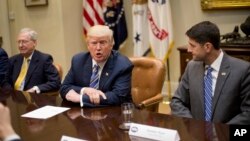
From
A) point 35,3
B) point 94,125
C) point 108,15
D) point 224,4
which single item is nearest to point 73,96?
point 94,125

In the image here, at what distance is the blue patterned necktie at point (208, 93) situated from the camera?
7.56 ft

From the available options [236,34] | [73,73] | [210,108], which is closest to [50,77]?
[73,73]

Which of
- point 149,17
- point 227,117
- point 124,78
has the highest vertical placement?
point 149,17

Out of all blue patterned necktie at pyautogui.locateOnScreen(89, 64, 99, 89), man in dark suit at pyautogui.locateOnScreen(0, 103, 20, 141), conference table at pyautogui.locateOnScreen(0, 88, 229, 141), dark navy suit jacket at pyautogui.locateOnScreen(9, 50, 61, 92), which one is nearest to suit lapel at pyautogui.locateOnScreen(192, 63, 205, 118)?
conference table at pyautogui.locateOnScreen(0, 88, 229, 141)

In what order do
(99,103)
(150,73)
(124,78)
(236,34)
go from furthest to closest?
(236,34) → (150,73) → (124,78) → (99,103)

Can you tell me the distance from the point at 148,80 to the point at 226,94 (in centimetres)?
92

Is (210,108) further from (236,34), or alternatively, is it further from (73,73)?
(236,34)

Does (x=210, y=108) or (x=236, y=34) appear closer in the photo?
(x=210, y=108)

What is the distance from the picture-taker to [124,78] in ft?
8.43

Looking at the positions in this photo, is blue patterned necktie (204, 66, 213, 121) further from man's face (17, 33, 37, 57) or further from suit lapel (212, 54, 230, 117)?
man's face (17, 33, 37, 57)

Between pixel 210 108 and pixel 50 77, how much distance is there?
169cm

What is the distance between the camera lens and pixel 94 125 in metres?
1.92

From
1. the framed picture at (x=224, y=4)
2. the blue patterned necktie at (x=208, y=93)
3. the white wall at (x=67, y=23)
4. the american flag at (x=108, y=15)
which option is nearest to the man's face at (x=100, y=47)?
the blue patterned necktie at (x=208, y=93)

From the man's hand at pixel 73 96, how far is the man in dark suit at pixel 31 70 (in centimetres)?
96
